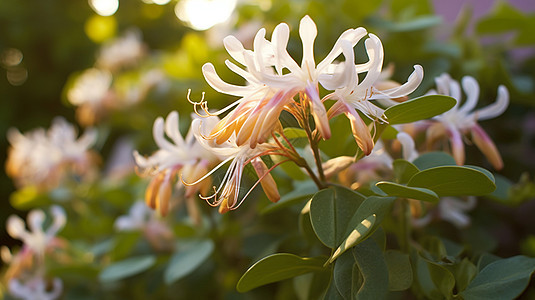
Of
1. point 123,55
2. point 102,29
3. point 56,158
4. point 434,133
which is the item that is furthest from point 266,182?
point 102,29

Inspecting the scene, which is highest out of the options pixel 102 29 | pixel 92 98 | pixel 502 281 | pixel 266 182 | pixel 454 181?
pixel 102 29

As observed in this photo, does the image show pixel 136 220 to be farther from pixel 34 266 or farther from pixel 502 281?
pixel 502 281

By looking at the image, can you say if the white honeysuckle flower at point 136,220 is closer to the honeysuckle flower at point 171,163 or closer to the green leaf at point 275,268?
the honeysuckle flower at point 171,163

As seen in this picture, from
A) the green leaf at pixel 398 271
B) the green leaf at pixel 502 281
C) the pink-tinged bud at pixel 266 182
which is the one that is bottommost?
the green leaf at pixel 502 281

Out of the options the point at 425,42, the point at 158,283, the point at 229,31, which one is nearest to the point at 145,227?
the point at 158,283

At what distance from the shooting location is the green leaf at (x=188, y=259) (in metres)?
0.62

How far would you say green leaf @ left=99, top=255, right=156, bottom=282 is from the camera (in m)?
0.68

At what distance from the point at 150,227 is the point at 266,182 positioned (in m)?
0.45

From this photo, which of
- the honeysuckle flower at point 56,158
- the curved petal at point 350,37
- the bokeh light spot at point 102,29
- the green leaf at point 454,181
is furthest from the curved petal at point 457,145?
the bokeh light spot at point 102,29

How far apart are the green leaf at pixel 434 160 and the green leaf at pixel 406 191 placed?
9 cm

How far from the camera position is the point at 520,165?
0.89m

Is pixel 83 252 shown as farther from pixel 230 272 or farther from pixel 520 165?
pixel 520 165

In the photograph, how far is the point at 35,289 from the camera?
78 centimetres

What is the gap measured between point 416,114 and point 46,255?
0.69m
